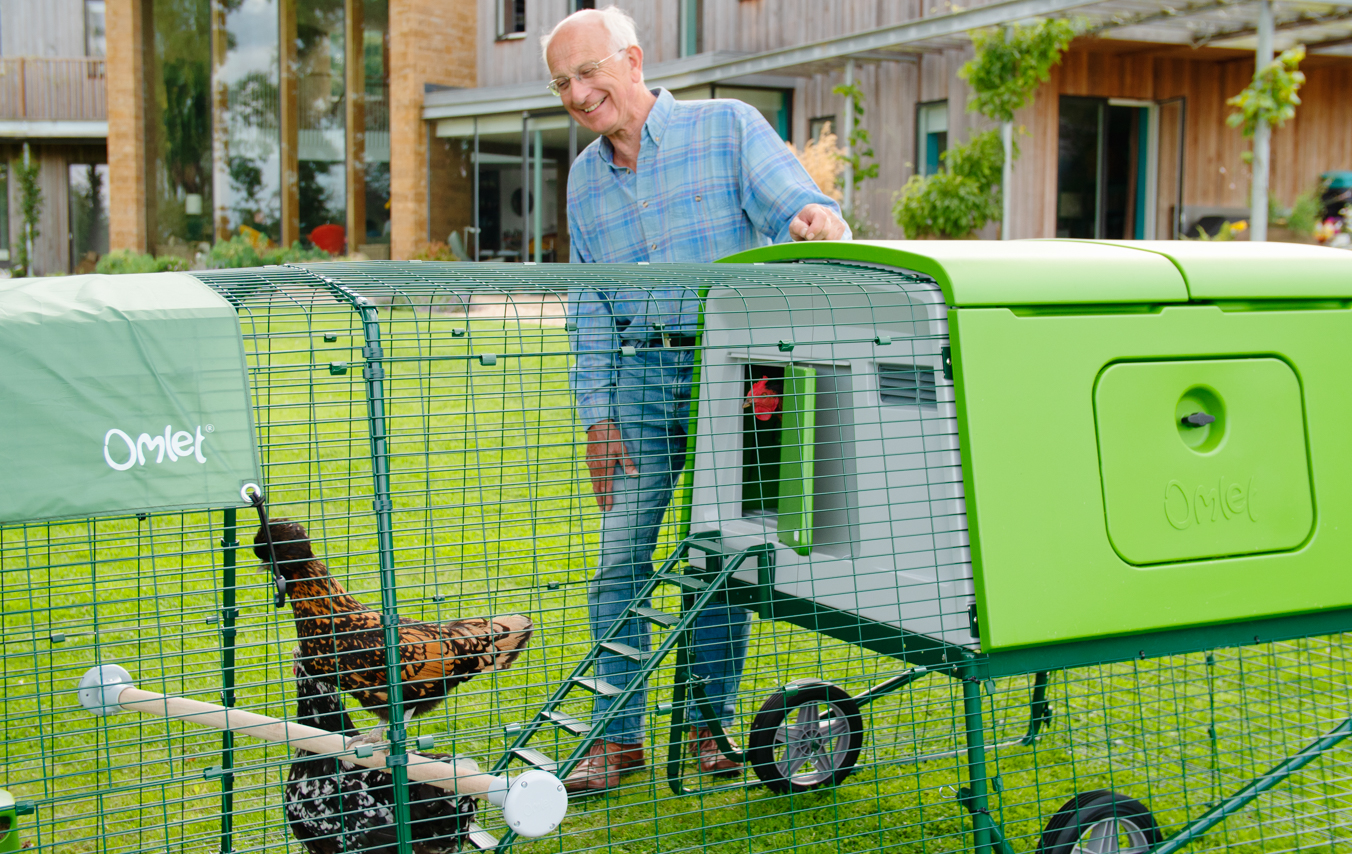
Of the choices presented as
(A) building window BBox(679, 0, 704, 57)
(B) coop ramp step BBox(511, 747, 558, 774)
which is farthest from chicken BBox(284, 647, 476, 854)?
(A) building window BBox(679, 0, 704, 57)

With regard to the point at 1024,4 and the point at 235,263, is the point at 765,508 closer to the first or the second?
the point at 1024,4

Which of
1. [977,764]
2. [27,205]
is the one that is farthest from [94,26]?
[977,764]

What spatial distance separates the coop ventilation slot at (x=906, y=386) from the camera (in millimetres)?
2172

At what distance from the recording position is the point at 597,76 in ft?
9.15

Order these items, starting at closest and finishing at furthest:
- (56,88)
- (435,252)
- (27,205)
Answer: (435,252)
(56,88)
(27,205)

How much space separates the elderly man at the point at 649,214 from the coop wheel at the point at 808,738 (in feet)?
0.39

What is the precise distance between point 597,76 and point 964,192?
801cm

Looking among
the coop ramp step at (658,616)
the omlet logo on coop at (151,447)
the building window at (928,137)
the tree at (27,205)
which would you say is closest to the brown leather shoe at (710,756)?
the coop ramp step at (658,616)

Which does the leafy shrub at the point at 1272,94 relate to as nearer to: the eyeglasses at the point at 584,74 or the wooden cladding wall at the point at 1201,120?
the wooden cladding wall at the point at 1201,120

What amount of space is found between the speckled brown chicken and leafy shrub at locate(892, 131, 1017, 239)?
8.85 meters

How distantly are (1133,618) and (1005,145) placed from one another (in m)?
8.80

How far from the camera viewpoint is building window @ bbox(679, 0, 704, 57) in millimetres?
14070

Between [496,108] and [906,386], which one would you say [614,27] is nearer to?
[906,386]

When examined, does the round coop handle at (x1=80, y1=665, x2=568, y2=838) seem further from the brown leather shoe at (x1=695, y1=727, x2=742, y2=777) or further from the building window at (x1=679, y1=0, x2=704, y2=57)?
the building window at (x1=679, y1=0, x2=704, y2=57)
